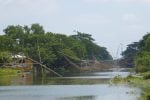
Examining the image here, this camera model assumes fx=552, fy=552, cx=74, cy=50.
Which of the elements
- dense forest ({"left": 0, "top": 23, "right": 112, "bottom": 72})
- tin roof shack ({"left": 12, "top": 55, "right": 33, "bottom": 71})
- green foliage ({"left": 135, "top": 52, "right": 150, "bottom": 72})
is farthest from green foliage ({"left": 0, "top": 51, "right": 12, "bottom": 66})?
green foliage ({"left": 135, "top": 52, "right": 150, "bottom": 72})

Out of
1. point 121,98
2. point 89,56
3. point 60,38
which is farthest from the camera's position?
point 89,56

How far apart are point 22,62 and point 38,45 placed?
7.18 meters

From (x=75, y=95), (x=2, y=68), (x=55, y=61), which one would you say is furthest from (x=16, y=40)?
(x=75, y=95)

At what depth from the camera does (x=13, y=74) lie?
86312 mm

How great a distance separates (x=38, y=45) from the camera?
356ft

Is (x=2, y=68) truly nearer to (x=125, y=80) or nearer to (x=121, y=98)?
(x=125, y=80)

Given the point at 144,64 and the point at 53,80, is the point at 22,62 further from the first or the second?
the point at 53,80

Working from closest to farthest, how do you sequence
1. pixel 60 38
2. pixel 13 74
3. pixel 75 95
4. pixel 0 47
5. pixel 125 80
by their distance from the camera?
pixel 75 95 → pixel 125 80 → pixel 13 74 → pixel 0 47 → pixel 60 38

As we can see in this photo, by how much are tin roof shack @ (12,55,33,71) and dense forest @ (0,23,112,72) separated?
84 centimetres

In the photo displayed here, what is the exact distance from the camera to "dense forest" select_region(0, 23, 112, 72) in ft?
330

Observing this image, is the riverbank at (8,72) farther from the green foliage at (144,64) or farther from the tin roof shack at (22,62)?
the green foliage at (144,64)

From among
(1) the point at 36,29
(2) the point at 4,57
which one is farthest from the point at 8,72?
(1) the point at 36,29

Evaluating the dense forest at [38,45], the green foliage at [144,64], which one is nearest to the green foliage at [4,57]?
the dense forest at [38,45]

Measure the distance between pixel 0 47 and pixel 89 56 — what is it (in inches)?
2164
